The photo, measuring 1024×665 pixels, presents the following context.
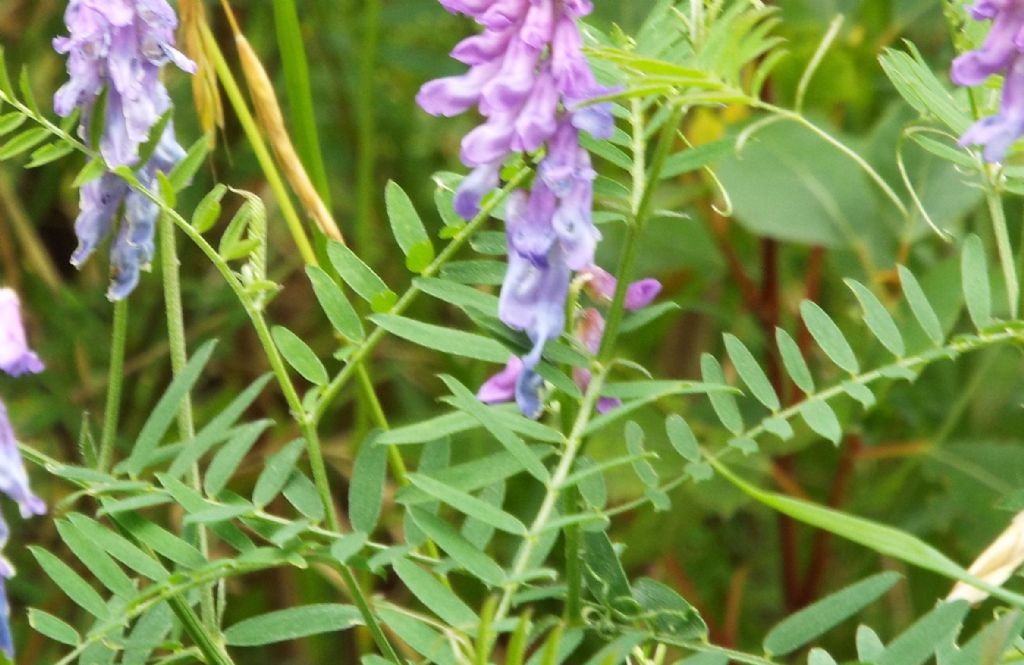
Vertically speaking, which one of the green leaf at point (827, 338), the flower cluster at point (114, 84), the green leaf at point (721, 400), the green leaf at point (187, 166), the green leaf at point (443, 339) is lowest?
the green leaf at point (721, 400)

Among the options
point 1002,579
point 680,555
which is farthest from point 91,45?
point 680,555

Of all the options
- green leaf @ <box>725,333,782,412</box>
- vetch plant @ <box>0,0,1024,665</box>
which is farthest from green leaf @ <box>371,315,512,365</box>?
green leaf @ <box>725,333,782,412</box>

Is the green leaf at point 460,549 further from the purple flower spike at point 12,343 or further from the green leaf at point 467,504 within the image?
the purple flower spike at point 12,343

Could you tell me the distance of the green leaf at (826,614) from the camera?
579 mm

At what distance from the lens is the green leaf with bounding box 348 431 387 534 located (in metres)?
0.61

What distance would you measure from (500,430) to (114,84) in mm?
245

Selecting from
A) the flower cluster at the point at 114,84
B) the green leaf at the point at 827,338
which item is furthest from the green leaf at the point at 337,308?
the green leaf at the point at 827,338

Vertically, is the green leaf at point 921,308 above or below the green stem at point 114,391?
above

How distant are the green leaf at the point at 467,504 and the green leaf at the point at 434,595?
0.04 metres

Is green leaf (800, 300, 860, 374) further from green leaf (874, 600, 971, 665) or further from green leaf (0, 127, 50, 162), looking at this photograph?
green leaf (0, 127, 50, 162)

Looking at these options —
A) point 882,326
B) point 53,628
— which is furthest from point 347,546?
point 882,326

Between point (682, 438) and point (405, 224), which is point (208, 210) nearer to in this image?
point (405, 224)

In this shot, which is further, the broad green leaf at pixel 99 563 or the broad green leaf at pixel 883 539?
the broad green leaf at pixel 99 563

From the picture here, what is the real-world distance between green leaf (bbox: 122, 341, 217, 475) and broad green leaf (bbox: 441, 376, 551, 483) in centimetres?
13
